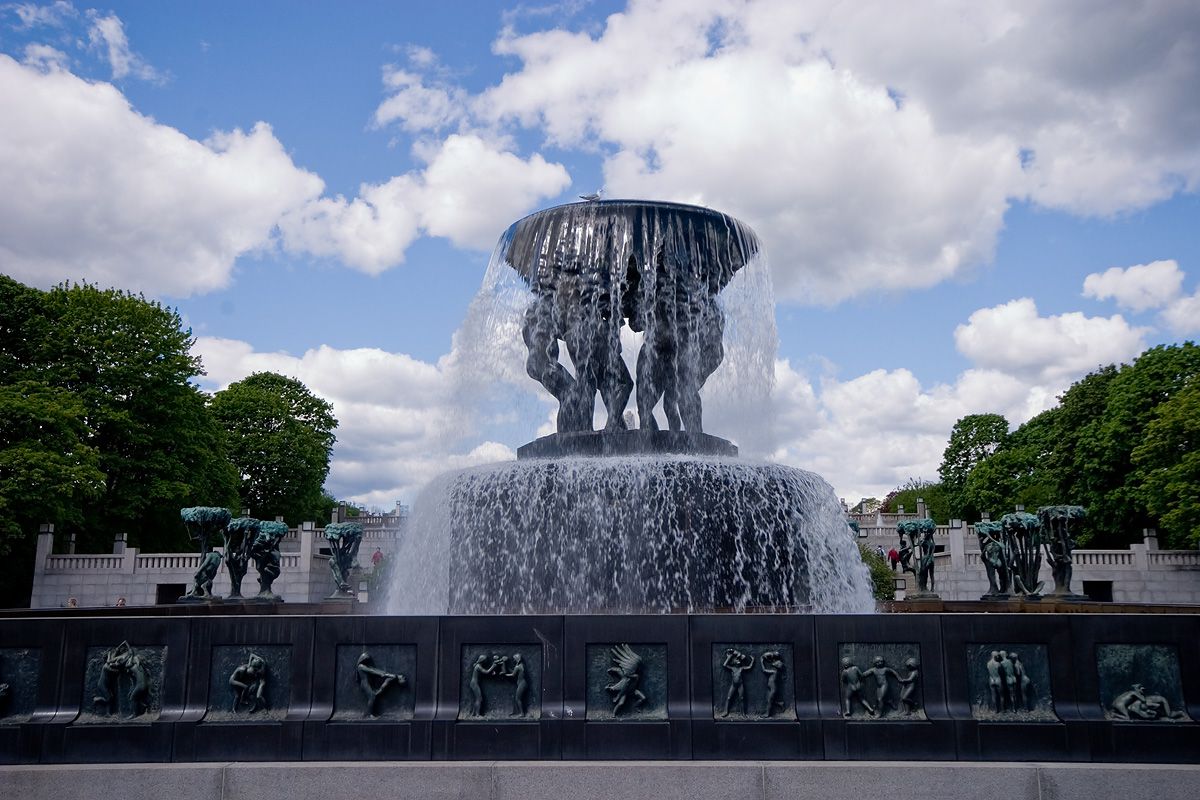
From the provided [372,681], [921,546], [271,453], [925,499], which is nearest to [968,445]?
[925,499]

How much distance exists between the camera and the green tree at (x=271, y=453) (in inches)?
2308

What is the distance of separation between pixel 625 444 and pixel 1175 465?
3431cm

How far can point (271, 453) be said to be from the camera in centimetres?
5891

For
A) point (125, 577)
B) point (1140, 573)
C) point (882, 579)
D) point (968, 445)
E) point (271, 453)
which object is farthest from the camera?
point (968, 445)

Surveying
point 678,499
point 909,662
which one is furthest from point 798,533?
point 909,662

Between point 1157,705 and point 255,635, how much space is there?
644cm

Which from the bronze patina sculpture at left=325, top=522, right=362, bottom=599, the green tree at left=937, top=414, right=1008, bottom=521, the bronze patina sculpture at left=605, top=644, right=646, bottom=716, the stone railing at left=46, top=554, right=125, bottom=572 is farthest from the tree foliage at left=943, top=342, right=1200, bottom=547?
the stone railing at left=46, top=554, right=125, bottom=572

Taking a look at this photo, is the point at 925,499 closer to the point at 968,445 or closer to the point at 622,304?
the point at 968,445

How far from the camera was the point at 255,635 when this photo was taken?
22.7ft

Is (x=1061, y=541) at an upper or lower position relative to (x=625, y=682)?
upper

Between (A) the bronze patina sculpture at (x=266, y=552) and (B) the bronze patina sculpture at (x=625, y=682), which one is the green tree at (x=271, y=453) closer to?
(A) the bronze patina sculpture at (x=266, y=552)

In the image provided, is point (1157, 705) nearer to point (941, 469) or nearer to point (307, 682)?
point (307, 682)

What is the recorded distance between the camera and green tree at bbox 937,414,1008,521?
7531 centimetres

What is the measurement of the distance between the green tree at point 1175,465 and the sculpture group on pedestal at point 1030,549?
25.8m
